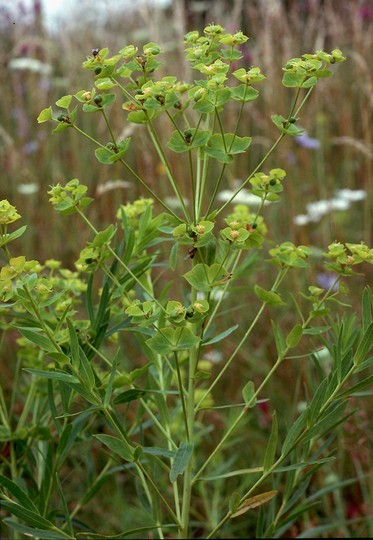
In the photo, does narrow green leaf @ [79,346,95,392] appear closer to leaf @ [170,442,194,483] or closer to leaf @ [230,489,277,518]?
leaf @ [170,442,194,483]

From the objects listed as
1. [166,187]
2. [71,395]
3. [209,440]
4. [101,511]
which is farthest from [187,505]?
[166,187]

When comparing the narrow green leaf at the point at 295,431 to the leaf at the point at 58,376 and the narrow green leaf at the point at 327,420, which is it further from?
the leaf at the point at 58,376

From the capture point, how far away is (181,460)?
0.77 metres

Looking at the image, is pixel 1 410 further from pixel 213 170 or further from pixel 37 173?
pixel 213 170

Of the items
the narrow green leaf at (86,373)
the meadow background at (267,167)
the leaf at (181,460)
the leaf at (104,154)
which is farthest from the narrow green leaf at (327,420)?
the meadow background at (267,167)

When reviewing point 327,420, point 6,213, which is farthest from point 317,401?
point 6,213

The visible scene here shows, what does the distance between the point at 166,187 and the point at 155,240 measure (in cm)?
177

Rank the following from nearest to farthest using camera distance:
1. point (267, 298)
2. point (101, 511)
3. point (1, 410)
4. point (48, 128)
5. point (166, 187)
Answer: point (267, 298), point (1, 410), point (101, 511), point (166, 187), point (48, 128)

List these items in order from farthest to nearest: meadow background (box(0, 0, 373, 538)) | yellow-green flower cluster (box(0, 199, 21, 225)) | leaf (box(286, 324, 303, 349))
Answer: meadow background (box(0, 0, 373, 538)), leaf (box(286, 324, 303, 349)), yellow-green flower cluster (box(0, 199, 21, 225))

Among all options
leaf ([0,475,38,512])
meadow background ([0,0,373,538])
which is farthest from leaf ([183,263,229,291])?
meadow background ([0,0,373,538])

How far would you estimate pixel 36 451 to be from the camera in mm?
1042

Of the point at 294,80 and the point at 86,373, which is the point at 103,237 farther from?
the point at 294,80

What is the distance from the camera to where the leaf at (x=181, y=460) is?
29.3 inches

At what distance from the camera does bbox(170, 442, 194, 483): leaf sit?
0.74 metres
